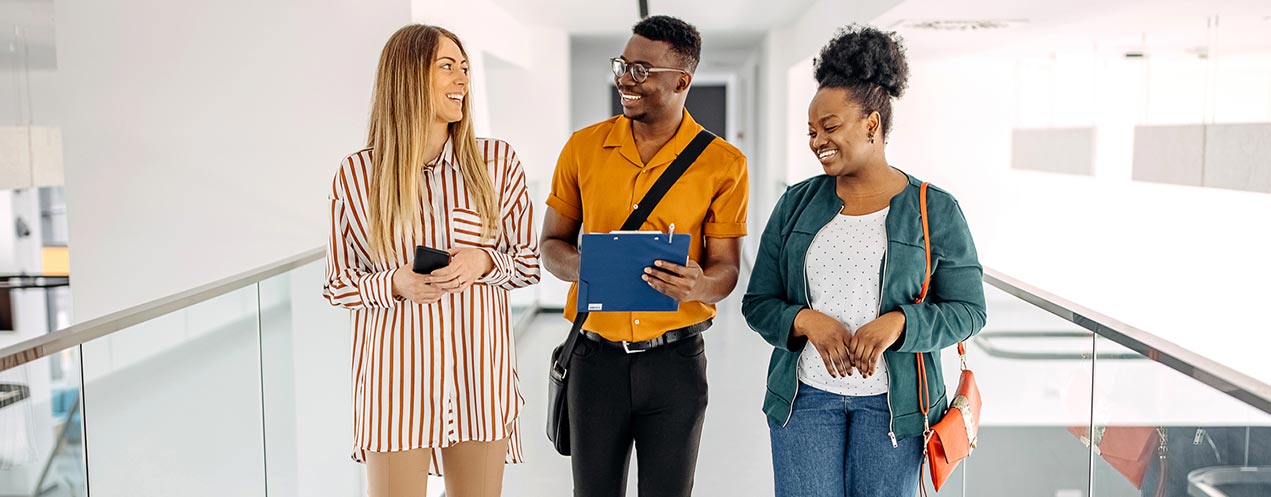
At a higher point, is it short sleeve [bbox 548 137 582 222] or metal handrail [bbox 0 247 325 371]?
short sleeve [bbox 548 137 582 222]

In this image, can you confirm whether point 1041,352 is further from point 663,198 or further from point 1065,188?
point 1065,188

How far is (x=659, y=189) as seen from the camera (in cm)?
216

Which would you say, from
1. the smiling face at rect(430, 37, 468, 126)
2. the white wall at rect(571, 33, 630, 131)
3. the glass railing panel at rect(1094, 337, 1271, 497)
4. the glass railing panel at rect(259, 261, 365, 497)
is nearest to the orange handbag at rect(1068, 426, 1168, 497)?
the glass railing panel at rect(1094, 337, 1271, 497)

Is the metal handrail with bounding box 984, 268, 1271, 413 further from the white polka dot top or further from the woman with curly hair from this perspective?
the white polka dot top

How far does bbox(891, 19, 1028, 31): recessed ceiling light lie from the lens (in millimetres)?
6352

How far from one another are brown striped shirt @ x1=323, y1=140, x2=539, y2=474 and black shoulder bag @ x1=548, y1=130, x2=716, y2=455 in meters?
0.20

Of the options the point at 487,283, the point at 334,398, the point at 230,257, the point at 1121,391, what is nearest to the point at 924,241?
the point at 1121,391

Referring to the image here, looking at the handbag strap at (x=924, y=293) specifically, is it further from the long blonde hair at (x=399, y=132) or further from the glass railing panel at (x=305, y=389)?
the glass railing panel at (x=305, y=389)

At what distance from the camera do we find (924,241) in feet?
6.40

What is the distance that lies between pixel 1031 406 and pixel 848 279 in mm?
1964

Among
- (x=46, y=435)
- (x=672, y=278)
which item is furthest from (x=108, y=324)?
(x=672, y=278)

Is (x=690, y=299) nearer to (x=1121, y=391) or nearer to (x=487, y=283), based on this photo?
(x=487, y=283)

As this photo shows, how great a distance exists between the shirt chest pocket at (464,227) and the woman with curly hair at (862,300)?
60 cm

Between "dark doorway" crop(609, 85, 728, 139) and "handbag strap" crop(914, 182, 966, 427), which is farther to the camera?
"dark doorway" crop(609, 85, 728, 139)
